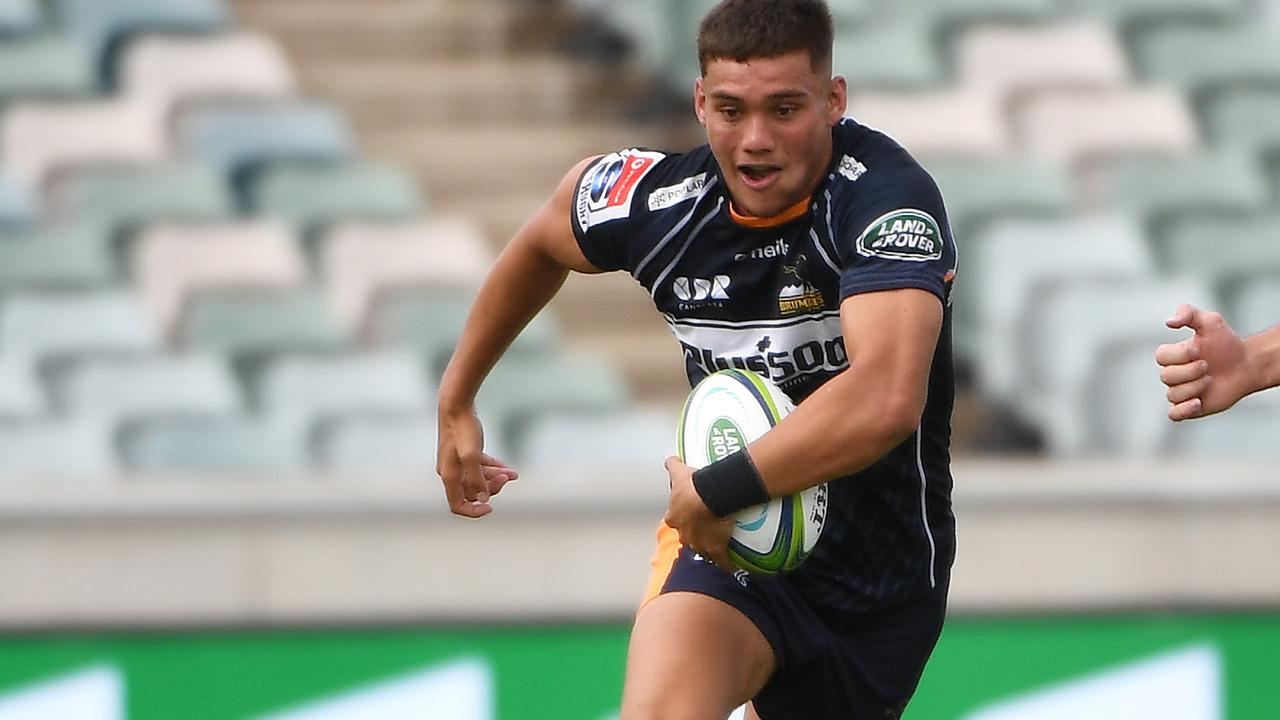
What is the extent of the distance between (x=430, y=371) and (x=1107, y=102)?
3.51m

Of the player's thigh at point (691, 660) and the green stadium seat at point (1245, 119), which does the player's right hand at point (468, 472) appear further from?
the green stadium seat at point (1245, 119)

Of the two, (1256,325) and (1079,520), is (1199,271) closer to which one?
(1256,325)

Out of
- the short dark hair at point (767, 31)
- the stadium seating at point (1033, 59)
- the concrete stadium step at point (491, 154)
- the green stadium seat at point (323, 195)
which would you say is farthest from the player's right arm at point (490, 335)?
the stadium seating at point (1033, 59)

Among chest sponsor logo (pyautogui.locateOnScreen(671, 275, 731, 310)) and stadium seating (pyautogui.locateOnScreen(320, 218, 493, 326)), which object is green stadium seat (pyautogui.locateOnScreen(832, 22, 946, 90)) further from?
chest sponsor logo (pyautogui.locateOnScreen(671, 275, 731, 310))

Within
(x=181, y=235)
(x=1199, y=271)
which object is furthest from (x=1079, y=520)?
(x=181, y=235)

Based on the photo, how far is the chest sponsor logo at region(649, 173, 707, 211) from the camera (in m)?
3.69

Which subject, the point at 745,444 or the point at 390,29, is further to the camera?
the point at 390,29

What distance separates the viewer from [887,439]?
3.35m

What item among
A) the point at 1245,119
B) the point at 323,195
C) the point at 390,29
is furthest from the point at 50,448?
the point at 1245,119

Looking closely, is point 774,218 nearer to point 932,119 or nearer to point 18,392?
point 18,392

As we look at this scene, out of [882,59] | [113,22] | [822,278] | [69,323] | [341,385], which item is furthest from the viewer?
[882,59]

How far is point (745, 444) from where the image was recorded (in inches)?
137

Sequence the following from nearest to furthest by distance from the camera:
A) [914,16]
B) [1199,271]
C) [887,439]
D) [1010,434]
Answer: [887,439]
[1010,434]
[1199,271]
[914,16]

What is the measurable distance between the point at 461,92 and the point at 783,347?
5.74 m
